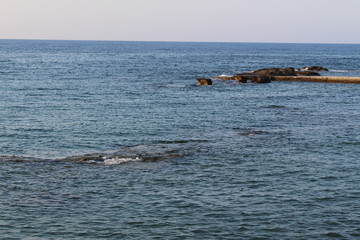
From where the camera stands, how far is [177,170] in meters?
28.5

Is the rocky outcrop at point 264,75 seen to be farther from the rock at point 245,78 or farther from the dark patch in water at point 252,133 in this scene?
the dark patch in water at point 252,133

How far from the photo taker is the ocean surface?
20.6 metres

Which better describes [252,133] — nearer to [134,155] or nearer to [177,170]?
[134,155]

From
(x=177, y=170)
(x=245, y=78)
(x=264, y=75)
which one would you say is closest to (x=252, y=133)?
(x=177, y=170)

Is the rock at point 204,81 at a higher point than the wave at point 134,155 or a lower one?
higher

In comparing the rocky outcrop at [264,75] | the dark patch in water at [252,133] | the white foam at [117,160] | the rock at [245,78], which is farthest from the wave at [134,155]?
the rocky outcrop at [264,75]

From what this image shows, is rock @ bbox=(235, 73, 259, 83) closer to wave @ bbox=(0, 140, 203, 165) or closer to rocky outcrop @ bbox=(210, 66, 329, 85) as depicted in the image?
rocky outcrop @ bbox=(210, 66, 329, 85)

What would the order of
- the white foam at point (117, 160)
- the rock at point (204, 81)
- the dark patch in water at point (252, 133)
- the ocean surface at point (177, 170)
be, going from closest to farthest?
the ocean surface at point (177, 170)
the white foam at point (117, 160)
the dark patch in water at point (252, 133)
the rock at point (204, 81)

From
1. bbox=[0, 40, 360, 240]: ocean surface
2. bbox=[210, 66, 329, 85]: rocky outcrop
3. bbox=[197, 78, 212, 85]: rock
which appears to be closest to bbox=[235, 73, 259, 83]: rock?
bbox=[210, 66, 329, 85]: rocky outcrop

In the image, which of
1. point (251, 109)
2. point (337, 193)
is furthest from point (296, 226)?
point (251, 109)

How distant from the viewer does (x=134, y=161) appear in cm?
3050

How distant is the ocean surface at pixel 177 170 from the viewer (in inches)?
811

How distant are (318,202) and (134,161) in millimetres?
11483

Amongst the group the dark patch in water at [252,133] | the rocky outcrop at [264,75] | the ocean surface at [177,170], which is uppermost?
the rocky outcrop at [264,75]
